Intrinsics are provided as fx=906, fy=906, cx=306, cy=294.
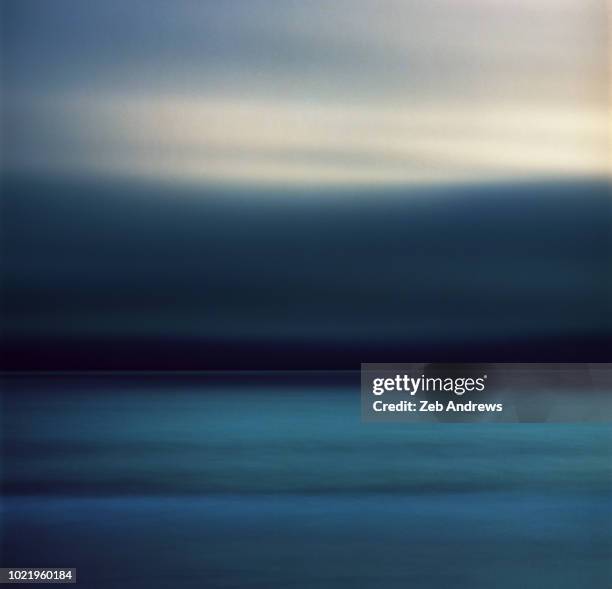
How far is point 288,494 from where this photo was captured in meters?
2.37

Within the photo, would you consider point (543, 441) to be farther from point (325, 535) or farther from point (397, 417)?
point (325, 535)

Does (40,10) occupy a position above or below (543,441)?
above

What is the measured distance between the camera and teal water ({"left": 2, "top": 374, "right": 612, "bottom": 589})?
2.22m

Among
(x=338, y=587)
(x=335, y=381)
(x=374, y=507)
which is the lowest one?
(x=338, y=587)

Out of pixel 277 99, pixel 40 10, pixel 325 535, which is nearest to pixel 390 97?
pixel 277 99

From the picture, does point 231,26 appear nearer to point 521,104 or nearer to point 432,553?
point 521,104

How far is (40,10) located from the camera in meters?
2.37

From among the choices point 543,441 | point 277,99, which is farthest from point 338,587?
point 277,99

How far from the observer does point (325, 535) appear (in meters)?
2.29

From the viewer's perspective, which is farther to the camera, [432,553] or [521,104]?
[521,104]

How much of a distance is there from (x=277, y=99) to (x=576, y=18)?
0.83 metres

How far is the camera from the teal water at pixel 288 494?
2219 millimetres

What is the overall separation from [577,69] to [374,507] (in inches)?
50.6

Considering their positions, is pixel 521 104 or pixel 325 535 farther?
pixel 521 104
